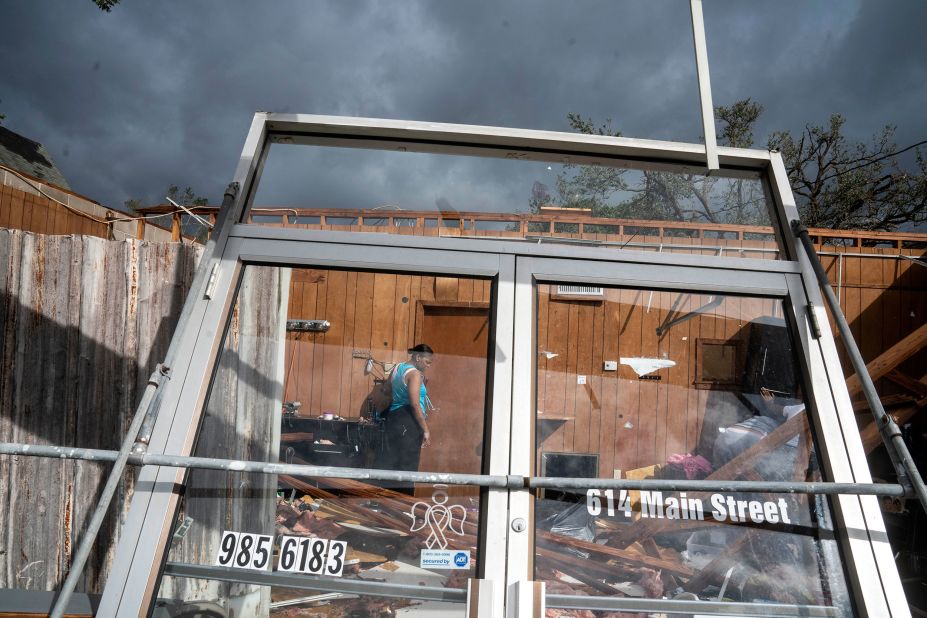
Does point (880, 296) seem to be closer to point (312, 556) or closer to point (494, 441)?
point (494, 441)

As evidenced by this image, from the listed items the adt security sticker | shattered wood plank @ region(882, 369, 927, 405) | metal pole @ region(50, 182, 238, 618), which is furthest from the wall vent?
shattered wood plank @ region(882, 369, 927, 405)

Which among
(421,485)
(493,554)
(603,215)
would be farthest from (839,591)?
(603,215)

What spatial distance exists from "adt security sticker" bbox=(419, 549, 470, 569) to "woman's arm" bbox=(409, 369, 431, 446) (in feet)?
1.02

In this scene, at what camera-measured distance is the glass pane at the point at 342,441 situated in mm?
1708

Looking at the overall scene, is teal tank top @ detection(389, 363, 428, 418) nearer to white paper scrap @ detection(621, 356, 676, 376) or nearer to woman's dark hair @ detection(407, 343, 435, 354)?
woman's dark hair @ detection(407, 343, 435, 354)

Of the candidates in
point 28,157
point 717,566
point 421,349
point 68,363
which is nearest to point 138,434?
point 421,349

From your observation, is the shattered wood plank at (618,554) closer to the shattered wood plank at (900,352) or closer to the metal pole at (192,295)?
the metal pole at (192,295)

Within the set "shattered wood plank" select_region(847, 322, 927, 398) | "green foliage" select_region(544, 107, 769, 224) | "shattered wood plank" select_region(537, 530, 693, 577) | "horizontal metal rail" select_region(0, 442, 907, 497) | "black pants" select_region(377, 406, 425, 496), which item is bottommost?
"shattered wood plank" select_region(537, 530, 693, 577)

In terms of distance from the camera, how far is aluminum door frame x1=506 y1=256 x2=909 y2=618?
1601mm

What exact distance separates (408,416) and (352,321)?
0.35 metres

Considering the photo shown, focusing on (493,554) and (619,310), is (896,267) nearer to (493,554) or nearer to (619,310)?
(619,310)

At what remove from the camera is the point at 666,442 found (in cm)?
189

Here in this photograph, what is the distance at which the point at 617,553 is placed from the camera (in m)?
1.72

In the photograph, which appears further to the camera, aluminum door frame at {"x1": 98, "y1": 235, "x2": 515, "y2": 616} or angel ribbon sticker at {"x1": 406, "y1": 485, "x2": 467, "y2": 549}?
angel ribbon sticker at {"x1": 406, "y1": 485, "x2": 467, "y2": 549}
